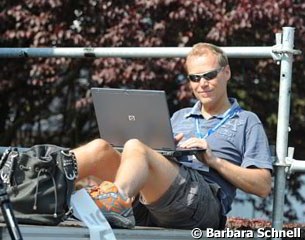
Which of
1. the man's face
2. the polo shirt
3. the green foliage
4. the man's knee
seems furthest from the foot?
the green foliage

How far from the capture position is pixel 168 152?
4.30 m

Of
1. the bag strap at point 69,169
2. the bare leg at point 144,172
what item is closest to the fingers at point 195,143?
the bare leg at point 144,172

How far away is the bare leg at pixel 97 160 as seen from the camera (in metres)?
4.26

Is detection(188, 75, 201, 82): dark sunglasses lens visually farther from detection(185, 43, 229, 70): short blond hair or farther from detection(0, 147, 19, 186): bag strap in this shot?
detection(0, 147, 19, 186): bag strap

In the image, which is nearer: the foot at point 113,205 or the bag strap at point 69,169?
the bag strap at point 69,169

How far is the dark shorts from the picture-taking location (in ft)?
14.2

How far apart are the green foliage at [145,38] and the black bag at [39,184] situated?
280 cm

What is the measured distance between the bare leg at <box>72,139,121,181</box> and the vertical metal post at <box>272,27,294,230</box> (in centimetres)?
74

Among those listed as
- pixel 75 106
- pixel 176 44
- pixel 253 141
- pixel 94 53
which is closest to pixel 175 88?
pixel 176 44

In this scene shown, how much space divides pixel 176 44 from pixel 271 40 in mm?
653

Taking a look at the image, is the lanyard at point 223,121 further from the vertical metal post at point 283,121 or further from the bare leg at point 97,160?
the bare leg at point 97,160

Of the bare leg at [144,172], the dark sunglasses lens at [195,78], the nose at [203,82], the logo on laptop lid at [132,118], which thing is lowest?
the bare leg at [144,172]

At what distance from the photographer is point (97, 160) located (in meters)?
4.28

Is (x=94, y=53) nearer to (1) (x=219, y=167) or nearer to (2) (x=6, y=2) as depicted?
(1) (x=219, y=167)
